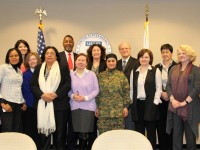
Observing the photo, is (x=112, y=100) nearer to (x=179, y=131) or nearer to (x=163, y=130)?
(x=179, y=131)

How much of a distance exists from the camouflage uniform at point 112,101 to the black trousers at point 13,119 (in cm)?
110

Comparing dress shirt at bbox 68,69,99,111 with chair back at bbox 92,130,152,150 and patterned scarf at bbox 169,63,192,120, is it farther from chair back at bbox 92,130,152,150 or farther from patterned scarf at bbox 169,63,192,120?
chair back at bbox 92,130,152,150

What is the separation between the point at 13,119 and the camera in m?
3.80

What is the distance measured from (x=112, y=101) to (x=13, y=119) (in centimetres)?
136

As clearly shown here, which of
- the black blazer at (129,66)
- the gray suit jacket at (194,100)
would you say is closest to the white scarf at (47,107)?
the black blazer at (129,66)

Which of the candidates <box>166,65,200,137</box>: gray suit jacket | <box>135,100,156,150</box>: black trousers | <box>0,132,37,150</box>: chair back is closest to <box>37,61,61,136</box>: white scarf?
<box>135,100,156,150</box>: black trousers

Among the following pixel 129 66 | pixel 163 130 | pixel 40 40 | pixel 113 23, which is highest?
pixel 113 23

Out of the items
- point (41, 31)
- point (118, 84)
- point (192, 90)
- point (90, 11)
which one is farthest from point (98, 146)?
point (90, 11)

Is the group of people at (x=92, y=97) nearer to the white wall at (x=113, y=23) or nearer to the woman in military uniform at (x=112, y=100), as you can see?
the woman in military uniform at (x=112, y=100)

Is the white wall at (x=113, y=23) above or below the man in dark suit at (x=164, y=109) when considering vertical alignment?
above

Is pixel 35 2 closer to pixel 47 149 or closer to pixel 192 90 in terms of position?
pixel 47 149

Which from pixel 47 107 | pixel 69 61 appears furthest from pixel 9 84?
pixel 69 61

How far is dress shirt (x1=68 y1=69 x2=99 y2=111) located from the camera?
378 cm

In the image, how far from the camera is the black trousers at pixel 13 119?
147 inches
